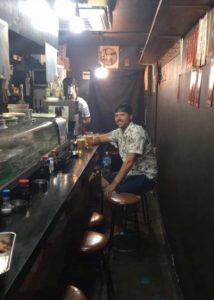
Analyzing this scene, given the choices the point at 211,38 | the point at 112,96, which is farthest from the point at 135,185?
the point at 112,96

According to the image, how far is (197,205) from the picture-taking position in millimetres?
2457

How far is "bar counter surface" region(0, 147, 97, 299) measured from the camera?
1.50m

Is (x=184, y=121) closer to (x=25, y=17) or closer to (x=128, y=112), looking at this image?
(x=128, y=112)

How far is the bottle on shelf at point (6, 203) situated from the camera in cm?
226

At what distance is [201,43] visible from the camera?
2449mm

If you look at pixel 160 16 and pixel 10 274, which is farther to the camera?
pixel 160 16

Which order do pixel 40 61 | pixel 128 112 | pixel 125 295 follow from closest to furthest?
pixel 125 295, pixel 128 112, pixel 40 61

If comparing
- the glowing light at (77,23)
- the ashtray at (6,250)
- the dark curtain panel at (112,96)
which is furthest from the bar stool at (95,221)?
the dark curtain panel at (112,96)

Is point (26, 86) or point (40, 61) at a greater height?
point (40, 61)

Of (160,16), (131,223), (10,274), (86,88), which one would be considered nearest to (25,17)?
(160,16)

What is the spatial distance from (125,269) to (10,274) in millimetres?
2809

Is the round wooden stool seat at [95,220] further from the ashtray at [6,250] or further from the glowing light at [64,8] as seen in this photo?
the glowing light at [64,8]

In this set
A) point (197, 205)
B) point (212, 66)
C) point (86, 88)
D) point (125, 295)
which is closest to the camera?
point (212, 66)

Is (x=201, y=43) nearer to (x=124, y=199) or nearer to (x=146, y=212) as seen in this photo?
(x=124, y=199)
